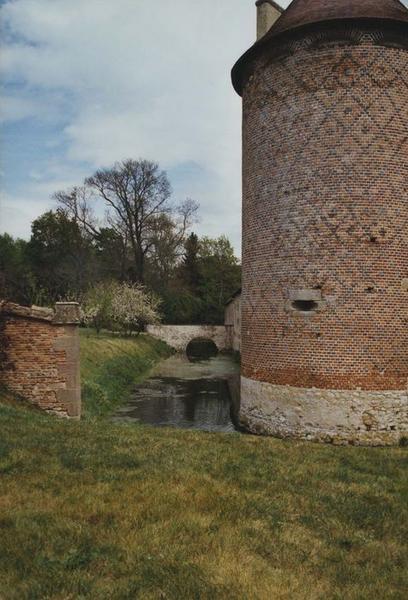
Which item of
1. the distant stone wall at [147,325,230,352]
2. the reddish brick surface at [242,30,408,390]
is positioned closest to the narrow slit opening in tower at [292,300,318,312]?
the reddish brick surface at [242,30,408,390]

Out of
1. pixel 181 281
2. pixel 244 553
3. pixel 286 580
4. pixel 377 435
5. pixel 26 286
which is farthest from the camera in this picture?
pixel 181 281

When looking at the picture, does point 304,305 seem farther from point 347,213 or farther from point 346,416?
point 346,416

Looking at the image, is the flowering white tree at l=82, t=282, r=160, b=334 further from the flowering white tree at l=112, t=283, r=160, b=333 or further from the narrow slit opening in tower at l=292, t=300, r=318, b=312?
the narrow slit opening in tower at l=292, t=300, r=318, b=312

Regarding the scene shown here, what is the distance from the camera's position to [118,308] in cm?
3203

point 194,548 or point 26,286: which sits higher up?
point 26,286

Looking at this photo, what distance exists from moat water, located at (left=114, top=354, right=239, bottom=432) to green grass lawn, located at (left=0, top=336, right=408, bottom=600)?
5578mm

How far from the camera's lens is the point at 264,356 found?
36.2 feet

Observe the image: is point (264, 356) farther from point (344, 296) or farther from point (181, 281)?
point (181, 281)

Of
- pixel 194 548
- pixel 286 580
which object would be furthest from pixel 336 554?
pixel 194 548

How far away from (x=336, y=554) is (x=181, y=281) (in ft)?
160

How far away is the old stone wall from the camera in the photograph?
10.0 metres

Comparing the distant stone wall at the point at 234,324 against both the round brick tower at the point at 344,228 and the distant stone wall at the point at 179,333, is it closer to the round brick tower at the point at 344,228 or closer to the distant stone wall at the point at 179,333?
the distant stone wall at the point at 179,333

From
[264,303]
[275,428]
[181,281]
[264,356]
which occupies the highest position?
[181,281]

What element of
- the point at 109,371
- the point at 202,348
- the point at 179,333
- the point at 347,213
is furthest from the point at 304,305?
the point at 202,348
